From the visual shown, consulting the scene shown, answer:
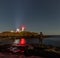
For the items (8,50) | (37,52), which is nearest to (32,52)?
(37,52)

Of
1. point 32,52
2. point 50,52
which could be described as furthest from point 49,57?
point 32,52

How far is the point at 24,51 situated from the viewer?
27.2 metres

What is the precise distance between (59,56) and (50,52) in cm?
243

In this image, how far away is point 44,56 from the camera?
23234mm

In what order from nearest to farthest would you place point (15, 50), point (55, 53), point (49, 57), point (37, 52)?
1. point (49, 57)
2. point (55, 53)
3. point (37, 52)
4. point (15, 50)

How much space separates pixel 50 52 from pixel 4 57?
6.46 m

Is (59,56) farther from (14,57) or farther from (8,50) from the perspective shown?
(8,50)

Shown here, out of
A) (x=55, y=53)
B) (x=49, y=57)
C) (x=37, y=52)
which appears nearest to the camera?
(x=49, y=57)

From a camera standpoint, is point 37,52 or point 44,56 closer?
point 44,56

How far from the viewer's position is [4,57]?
2303cm

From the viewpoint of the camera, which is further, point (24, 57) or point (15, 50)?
point (15, 50)

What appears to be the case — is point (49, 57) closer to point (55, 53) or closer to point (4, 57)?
point (55, 53)

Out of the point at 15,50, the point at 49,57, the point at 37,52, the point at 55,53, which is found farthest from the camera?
the point at 15,50

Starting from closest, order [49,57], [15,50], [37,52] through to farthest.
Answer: [49,57], [37,52], [15,50]
